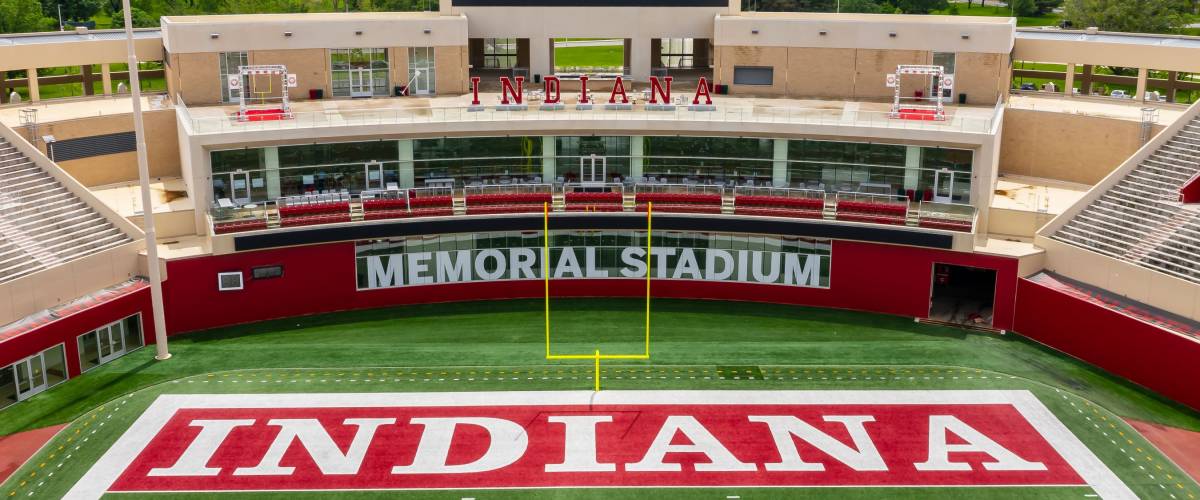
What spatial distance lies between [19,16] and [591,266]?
64.1 m

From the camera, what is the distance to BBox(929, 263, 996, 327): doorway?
163 feet

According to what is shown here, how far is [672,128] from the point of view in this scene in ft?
174

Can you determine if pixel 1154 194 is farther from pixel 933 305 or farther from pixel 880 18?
pixel 880 18

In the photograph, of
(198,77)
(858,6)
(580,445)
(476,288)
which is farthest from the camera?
(858,6)

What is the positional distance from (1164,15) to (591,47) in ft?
165

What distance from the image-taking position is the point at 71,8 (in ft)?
370

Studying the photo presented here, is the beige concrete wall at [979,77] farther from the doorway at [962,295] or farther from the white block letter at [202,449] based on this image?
the white block letter at [202,449]

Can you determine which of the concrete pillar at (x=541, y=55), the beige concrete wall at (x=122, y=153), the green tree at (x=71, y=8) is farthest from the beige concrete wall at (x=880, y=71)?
the green tree at (x=71, y=8)

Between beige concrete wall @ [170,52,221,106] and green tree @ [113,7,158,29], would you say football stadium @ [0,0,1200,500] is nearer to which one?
beige concrete wall @ [170,52,221,106]

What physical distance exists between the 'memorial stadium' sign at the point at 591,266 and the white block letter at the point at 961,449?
12969mm

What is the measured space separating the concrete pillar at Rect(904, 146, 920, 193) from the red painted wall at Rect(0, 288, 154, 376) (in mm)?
31969

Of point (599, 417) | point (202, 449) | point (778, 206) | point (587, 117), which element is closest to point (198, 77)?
point (587, 117)

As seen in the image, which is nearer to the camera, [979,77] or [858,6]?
[979,77]

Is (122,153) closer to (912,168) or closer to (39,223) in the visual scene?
(39,223)
